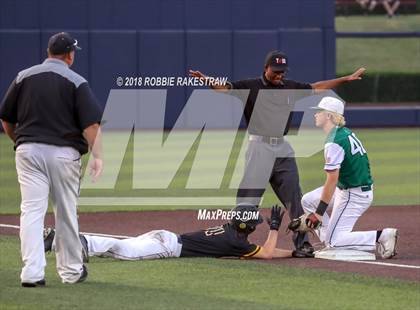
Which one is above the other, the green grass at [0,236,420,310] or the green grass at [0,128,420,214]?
the green grass at [0,236,420,310]

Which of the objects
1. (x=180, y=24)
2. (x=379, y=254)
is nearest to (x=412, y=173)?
(x=379, y=254)

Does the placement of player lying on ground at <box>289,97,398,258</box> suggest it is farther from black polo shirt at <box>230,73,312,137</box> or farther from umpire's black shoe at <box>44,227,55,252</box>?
umpire's black shoe at <box>44,227,55,252</box>

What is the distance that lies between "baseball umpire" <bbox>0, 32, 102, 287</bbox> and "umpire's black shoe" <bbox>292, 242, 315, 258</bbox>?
8.17ft

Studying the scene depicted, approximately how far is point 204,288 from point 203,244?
1.52 metres

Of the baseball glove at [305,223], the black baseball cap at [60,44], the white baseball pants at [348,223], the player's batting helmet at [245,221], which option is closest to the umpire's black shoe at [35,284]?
the black baseball cap at [60,44]

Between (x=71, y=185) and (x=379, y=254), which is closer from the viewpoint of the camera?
(x=71, y=185)

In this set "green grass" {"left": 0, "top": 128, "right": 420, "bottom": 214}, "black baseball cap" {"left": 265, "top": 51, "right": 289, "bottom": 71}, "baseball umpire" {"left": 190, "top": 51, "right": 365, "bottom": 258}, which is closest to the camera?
"black baseball cap" {"left": 265, "top": 51, "right": 289, "bottom": 71}

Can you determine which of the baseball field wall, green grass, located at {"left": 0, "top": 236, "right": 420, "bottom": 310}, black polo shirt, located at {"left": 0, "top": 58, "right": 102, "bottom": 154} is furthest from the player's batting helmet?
the baseball field wall

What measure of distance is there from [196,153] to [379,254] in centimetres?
1156

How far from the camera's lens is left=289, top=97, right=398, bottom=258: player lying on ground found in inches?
398

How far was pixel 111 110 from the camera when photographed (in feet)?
92.6

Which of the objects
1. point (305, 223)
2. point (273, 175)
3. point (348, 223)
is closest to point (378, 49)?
point (273, 175)

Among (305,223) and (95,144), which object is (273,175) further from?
(95,144)

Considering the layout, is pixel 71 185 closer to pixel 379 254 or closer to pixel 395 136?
pixel 379 254
